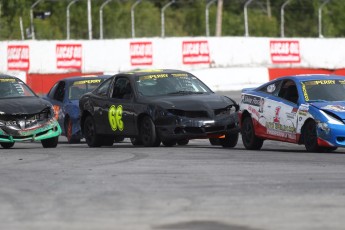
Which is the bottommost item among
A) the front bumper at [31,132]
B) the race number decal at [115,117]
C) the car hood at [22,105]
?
the front bumper at [31,132]

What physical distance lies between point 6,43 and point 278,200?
2897 centimetres

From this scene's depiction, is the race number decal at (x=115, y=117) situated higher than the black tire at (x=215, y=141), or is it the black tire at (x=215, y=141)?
the race number decal at (x=115, y=117)

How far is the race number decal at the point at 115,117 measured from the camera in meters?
19.5

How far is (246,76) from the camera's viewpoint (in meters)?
40.8

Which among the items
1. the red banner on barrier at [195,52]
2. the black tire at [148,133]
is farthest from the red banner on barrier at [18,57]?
the black tire at [148,133]

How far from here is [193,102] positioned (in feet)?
60.3

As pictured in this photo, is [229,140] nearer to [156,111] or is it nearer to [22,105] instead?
[156,111]

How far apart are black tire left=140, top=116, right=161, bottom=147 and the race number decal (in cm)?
63

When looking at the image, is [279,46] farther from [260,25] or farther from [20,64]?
[260,25]

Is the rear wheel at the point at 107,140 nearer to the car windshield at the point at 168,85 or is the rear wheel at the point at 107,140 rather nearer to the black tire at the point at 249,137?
the car windshield at the point at 168,85

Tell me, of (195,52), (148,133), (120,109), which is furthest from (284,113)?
(195,52)

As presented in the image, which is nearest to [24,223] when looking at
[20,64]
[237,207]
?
[237,207]

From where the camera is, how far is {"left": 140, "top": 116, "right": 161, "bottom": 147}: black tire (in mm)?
18472

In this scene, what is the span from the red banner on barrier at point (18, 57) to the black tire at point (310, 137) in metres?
22.8
